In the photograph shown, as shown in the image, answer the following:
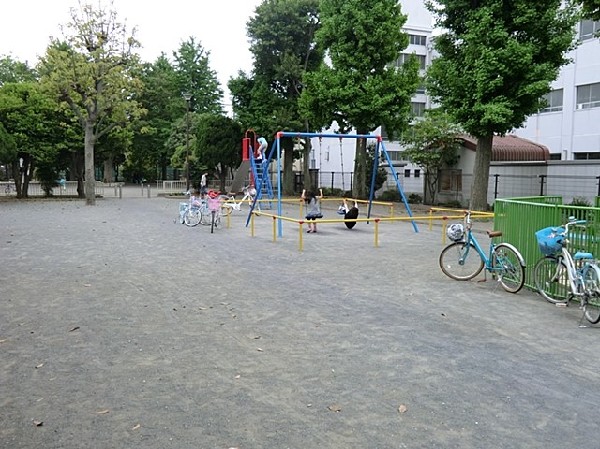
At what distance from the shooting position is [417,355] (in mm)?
5738

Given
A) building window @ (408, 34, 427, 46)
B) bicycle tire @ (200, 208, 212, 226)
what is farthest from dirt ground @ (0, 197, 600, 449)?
building window @ (408, 34, 427, 46)

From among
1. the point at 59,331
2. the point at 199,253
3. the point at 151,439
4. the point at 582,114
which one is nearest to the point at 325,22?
the point at 582,114

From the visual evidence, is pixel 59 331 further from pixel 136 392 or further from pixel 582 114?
pixel 582 114

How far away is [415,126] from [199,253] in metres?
20.5

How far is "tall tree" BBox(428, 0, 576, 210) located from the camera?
19781 mm

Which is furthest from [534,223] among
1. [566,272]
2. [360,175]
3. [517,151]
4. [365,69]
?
[517,151]

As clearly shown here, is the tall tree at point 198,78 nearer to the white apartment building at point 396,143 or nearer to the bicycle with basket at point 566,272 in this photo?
the white apartment building at point 396,143

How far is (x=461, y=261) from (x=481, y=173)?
13.2m

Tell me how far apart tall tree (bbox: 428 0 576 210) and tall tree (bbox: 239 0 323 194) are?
16855mm

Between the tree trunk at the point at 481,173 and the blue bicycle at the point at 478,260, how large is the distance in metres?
12.5

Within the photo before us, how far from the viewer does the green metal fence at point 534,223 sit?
759 centimetres

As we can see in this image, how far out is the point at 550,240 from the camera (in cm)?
772

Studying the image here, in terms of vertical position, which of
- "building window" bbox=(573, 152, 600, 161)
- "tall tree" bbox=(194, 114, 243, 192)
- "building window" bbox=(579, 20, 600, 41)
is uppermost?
"building window" bbox=(579, 20, 600, 41)

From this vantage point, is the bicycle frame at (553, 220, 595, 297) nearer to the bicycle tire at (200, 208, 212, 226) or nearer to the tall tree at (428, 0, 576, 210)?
the tall tree at (428, 0, 576, 210)
